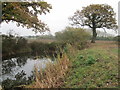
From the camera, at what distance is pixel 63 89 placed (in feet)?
16.1

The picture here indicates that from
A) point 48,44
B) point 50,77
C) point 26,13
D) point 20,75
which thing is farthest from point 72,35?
point 50,77

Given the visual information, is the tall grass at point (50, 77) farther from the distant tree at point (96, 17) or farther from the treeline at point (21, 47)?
the distant tree at point (96, 17)

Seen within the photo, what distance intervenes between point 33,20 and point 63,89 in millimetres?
5838

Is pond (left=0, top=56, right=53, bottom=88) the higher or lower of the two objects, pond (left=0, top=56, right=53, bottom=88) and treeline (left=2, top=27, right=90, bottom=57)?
the lower

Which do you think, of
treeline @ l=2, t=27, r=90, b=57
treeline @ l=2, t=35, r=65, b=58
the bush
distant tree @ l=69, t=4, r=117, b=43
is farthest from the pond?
distant tree @ l=69, t=4, r=117, b=43

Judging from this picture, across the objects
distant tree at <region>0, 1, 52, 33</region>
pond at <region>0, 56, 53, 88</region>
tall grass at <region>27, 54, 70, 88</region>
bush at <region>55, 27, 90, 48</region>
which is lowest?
pond at <region>0, 56, 53, 88</region>

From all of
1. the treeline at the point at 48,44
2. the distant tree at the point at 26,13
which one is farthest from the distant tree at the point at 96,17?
the distant tree at the point at 26,13

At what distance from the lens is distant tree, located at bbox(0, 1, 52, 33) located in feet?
29.3

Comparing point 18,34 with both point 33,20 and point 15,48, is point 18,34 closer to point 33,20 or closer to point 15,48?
Result: point 15,48

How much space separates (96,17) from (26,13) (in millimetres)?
19849

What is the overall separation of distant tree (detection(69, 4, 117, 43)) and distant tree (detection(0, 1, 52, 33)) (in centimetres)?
1694

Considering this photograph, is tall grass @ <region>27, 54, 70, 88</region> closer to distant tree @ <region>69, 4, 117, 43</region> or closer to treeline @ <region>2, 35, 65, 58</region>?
treeline @ <region>2, 35, 65, 58</region>

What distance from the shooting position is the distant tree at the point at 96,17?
26247 mm

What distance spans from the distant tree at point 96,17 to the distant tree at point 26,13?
55.6 feet
